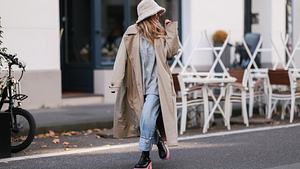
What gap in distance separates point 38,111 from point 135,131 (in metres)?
5.52

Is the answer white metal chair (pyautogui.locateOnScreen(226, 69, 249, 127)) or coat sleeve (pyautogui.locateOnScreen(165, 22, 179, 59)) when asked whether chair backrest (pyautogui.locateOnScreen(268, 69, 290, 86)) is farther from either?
coat sleeve (pyautogui.locateOnScreen(165, 22, 179, 59))

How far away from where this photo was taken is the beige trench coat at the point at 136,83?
21.7 ft

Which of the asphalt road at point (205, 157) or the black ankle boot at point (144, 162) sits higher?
the black ankle boot at point (144, 162)

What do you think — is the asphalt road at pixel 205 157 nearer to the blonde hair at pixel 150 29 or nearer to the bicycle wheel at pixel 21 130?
the bicycle wheel at pixel 21 130

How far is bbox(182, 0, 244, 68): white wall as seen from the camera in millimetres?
15172

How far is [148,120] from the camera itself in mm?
6551

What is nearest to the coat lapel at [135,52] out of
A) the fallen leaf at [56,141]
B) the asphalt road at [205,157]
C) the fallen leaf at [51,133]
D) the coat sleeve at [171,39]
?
the coat sleeve at [171,39]

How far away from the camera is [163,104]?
6.59 m

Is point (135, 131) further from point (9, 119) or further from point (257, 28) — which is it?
point (257, 28)

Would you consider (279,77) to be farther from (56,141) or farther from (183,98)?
(56,141)

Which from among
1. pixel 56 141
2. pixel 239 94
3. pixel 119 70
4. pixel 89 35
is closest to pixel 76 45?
pixel 89 35

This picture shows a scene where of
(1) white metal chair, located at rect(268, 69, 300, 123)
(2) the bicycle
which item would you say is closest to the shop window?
(1) white metal chair, located at rect(268, 69, 300, 123)

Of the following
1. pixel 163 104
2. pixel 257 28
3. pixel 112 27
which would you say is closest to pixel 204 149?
pixel 163 104

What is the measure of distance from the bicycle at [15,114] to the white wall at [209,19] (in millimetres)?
7369
